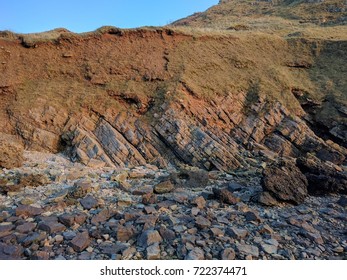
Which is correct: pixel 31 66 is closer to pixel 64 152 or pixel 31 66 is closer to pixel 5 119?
pixel 5 119

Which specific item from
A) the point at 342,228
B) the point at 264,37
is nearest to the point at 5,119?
the point at 342,228

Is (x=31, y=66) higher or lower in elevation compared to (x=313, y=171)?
higher

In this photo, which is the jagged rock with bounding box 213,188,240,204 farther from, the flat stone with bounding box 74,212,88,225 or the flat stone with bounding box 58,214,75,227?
the flat stone with bounding box 58,214,75,227

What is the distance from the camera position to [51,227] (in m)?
7.21

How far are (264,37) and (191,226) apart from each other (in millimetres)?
17398

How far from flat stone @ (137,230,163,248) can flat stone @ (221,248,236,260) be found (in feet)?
4.75

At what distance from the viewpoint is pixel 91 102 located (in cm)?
1550

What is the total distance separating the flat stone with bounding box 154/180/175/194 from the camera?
408 inches

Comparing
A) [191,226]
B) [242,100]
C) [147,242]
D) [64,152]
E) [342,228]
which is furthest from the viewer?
[242,100]

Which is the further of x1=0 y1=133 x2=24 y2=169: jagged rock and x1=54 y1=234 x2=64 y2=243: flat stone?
x1=0 y1=133 x2=24 y2=169: jagged rock

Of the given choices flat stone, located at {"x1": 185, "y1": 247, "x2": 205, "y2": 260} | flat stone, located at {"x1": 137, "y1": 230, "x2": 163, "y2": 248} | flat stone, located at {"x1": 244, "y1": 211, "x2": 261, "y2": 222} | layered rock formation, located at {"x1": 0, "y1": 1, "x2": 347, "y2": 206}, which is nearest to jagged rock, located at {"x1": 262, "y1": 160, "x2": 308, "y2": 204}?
layered rock formation, located at {"x1": 0, "y1": 1, "x2": 347, "y2": 206}

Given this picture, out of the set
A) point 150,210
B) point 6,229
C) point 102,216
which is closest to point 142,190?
point 150,210

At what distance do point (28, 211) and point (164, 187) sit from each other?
4.34 metres

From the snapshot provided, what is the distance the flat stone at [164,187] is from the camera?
34.0ft
